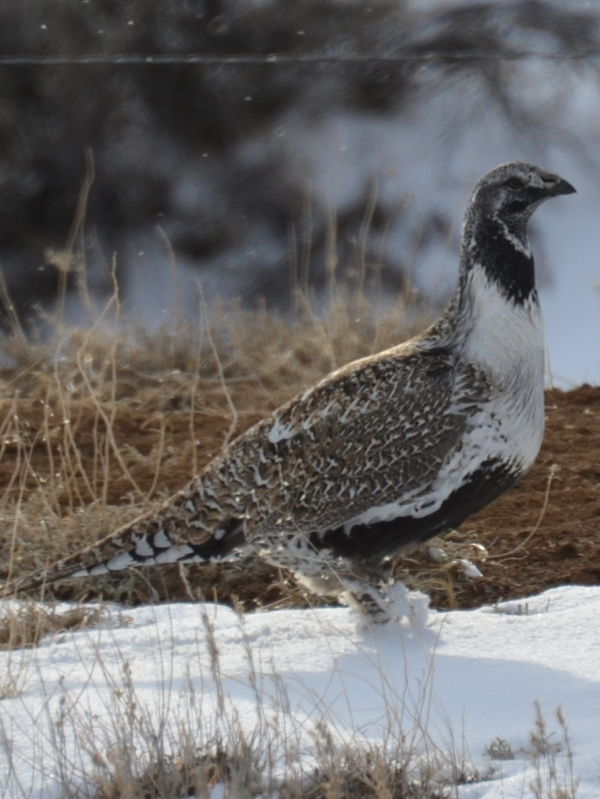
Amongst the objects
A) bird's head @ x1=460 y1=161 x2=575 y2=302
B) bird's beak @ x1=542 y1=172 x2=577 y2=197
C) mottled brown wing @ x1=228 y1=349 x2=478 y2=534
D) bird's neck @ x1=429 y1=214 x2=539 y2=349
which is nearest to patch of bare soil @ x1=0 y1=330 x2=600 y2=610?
mottled brown wing @ x1=228 y1=349 x2=478 y2=534

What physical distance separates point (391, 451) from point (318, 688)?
28.9 inches

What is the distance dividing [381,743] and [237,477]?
1.17m

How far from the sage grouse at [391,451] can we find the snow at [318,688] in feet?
0.72

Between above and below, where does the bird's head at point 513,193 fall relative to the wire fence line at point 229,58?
below

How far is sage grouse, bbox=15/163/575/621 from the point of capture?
12.4 feet

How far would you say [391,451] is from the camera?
379 centimetres

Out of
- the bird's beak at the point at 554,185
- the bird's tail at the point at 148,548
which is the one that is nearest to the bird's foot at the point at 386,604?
the bird's tail at the point at 148,548

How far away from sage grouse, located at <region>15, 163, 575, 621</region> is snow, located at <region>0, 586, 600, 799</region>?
0.22m

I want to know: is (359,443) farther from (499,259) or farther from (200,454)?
(200,454)

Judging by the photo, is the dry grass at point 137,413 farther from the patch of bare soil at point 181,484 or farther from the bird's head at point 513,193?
the bird's head at point 513,193

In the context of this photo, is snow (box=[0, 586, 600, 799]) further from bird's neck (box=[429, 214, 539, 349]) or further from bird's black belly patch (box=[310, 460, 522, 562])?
bird's neck (box=[429, 214, 539, 349])

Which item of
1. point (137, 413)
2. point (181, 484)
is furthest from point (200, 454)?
point (137, 413)

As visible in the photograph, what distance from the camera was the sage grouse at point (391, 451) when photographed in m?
3.77

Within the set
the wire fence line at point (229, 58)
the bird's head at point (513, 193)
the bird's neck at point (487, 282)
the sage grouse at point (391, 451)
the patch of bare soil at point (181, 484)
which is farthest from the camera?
the wire fence line at point (229, 58)
